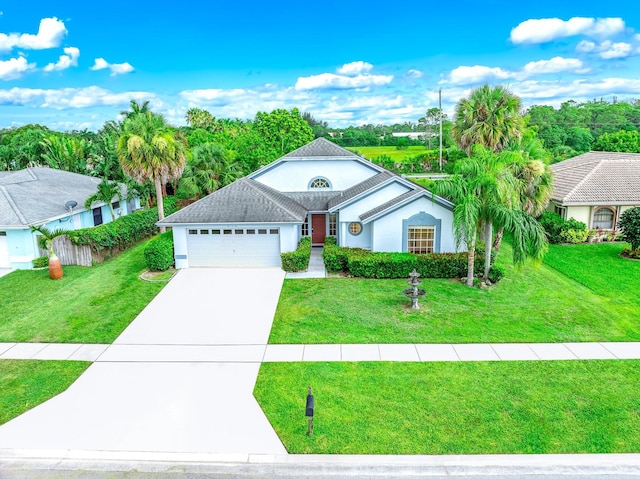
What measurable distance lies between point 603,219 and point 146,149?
2550 centimetres

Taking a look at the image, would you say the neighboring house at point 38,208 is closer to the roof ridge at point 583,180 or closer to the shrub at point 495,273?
the shrub at point 495,273

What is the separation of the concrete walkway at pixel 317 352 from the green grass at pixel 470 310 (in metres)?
0.42

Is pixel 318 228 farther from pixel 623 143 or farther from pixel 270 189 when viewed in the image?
pixel 623 143

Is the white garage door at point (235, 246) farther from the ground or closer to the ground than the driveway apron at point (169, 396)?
farther from the ground

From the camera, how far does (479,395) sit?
10562 millimetres

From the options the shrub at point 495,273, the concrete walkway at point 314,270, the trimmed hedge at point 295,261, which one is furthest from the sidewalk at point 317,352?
the trimmed hedge at point 295,261

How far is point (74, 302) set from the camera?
17.1 metres

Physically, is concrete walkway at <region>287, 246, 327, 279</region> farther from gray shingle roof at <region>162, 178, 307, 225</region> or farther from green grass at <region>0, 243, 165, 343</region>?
green grass at <region>0, 243, 165, 343</region>

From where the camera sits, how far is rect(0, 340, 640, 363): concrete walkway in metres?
12.4

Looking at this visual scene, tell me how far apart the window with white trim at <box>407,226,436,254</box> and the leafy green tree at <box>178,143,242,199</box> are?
13951 millimetres

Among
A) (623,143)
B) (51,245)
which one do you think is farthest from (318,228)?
(623,143)

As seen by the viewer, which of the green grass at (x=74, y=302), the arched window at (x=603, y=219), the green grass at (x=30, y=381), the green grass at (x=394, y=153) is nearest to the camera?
the green grass at (x=30, y=381)

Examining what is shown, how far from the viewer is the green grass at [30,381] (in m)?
10.5

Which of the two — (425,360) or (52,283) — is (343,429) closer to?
(425,360)
